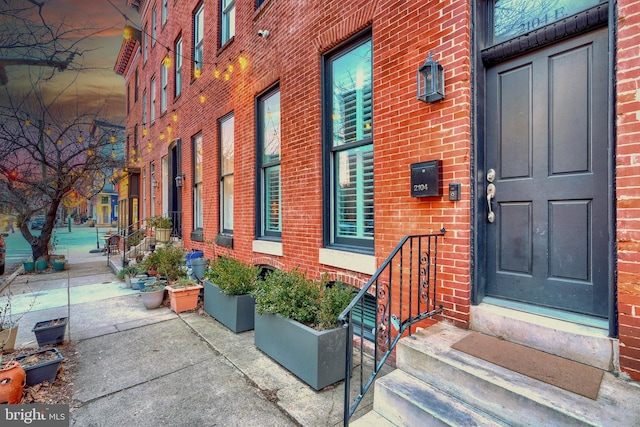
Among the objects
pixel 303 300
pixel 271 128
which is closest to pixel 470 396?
pixel 303 300

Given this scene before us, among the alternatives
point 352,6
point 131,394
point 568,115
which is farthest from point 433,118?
point 131,394

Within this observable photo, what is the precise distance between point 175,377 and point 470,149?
3.53m

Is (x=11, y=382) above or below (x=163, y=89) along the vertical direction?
below

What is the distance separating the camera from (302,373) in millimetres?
2980

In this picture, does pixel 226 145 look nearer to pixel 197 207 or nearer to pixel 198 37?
pixel 197 207

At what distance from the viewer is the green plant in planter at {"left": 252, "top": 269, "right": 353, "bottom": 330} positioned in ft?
10.0

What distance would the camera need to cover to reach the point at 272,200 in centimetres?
551

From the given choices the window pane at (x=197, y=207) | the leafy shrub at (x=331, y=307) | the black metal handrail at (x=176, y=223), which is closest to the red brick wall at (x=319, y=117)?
the leafy shrub at (x=331, y=307)

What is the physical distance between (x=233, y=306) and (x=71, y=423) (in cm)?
202

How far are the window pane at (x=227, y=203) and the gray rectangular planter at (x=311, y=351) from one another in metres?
3.96

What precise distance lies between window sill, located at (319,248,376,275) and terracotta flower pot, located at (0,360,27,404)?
120 inches

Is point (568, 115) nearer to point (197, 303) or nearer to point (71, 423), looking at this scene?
point (71, 423)

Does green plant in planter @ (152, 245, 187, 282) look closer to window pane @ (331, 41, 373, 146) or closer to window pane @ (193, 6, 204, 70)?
window pane @ (331, 41, 373, 146)

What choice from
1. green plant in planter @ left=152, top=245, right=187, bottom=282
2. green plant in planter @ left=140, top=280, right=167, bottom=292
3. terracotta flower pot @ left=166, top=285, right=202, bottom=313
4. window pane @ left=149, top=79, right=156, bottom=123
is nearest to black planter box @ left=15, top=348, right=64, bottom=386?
terracotta flower pot @ left=166, top=285, right=202, bottom=313
